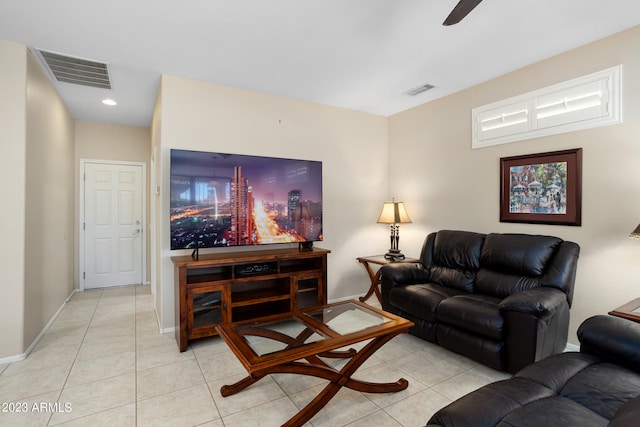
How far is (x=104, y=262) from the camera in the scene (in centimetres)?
485

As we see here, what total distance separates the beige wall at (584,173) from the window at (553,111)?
0.06 m

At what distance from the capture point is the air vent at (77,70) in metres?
2.79

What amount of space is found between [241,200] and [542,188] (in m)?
2.94

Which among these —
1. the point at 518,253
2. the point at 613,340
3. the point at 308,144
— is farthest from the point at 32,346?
the point at 518,253

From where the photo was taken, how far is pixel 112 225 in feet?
16.0

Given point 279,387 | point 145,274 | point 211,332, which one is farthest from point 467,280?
point 145,274

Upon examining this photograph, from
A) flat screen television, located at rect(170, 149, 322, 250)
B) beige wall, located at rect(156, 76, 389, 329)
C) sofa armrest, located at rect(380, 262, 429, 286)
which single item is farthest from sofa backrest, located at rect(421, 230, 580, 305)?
flat screen television, located at rect(170, 149, 322, 250)

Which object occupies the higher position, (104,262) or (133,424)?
(104,262)

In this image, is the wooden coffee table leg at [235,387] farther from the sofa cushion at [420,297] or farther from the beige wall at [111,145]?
the beige wall at [111,145]

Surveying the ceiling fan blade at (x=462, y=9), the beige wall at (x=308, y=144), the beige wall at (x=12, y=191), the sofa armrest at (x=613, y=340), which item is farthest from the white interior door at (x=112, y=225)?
the sofa armrest at (x=613, y=340)

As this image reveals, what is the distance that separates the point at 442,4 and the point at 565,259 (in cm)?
215

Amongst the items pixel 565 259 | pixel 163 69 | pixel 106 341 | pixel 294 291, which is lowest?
pixel 106 341

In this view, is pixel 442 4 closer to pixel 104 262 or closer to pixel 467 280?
pixel 467 280

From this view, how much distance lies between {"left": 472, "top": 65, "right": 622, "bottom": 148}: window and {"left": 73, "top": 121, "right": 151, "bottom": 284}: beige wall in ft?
16.0
